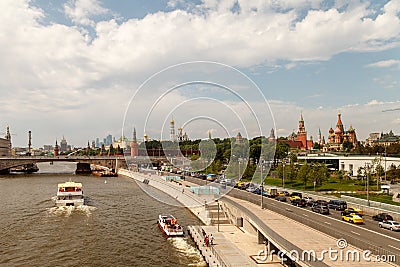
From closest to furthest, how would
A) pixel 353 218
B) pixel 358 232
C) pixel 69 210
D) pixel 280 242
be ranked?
pixel 280 242 < pixel 358 232 < pixel 353 218 < pixel 69 210

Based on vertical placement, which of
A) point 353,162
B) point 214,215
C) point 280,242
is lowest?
point 214,215

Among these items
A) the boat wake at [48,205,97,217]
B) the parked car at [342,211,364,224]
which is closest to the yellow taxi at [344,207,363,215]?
the parked car at [342,211,364,224]

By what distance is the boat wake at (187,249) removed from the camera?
64.8 ft

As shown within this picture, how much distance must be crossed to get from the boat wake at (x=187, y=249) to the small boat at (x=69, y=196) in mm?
16126

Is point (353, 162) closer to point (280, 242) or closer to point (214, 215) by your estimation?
point (214, 215)

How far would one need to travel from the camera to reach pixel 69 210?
113 feet

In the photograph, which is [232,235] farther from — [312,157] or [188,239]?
[312,157]

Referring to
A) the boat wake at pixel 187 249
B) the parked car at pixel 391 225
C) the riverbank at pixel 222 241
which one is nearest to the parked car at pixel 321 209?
the parked car at pixel 391 225

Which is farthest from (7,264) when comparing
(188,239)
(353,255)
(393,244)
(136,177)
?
(136,177)

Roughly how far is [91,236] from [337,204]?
17.1 m

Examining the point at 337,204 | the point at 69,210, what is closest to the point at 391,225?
the point at 337,204

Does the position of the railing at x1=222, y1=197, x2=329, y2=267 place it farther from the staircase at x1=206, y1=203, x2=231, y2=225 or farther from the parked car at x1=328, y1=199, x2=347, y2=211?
the parked car at x1=328, y1=199, x2=347, y2=211

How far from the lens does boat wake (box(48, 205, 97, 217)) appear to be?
1289 inches

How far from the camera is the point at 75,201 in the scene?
3666cm
